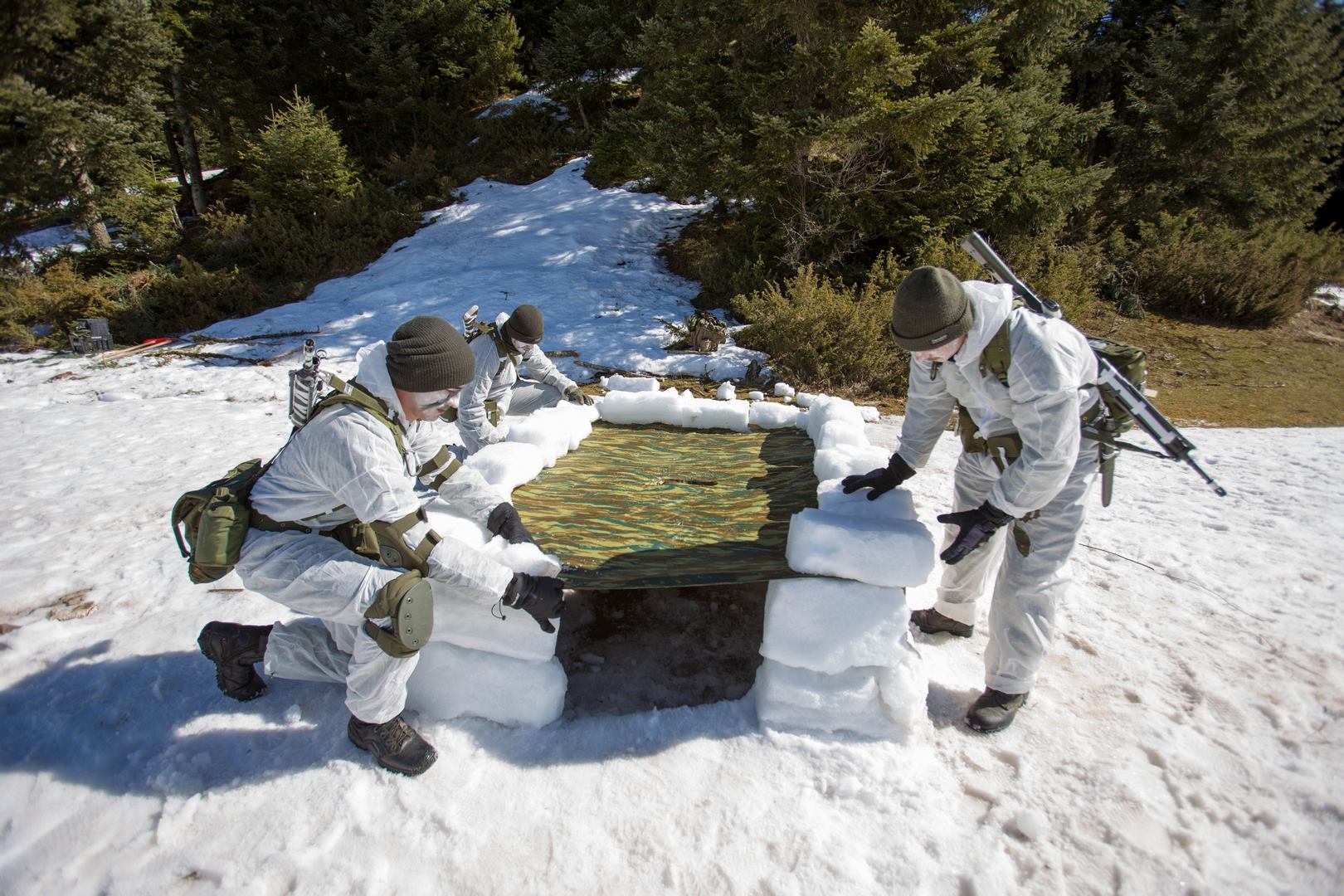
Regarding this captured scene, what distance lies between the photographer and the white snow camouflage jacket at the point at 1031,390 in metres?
2.17

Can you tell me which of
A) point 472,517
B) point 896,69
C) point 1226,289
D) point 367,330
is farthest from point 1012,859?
point 1226,289

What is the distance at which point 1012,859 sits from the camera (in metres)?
1.97

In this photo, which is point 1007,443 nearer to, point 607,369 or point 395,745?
point 395,745

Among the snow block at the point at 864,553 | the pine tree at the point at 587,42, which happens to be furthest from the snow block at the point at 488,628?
the pine tree at the point at 587,42

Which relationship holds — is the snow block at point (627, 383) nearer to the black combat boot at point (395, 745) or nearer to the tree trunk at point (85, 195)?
the black combat boot at point (395, 745)

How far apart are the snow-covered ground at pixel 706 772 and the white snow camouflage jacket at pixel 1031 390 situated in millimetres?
1032

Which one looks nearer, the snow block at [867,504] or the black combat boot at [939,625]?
the snow block at [867,504]

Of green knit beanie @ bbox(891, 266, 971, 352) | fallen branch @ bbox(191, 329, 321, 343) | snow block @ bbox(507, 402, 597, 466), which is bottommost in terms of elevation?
fallen branch @ bbox(191, 329, 321, 343)

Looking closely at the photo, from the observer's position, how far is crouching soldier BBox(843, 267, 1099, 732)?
86.4 inches

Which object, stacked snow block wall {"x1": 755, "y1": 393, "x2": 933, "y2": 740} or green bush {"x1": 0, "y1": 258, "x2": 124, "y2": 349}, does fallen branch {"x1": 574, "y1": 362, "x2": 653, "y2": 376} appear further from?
green bush {"x1": 0, "y1": 258, "x2": 124, "y2": 349}

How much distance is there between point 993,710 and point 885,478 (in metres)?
1.02

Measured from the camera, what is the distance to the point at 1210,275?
36.0ft

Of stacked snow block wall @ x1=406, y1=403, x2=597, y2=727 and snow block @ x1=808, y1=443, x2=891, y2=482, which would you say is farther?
snow block @ x1=808, y1=443, x2=891, y2=482

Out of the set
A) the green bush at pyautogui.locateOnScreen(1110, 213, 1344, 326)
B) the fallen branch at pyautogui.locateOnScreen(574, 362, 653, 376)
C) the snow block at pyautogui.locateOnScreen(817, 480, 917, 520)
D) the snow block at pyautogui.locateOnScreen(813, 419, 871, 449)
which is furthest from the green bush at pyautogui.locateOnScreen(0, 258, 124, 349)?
the green bush at pyautogui.locateOnScreen(1110, 213, 1344, 326)
